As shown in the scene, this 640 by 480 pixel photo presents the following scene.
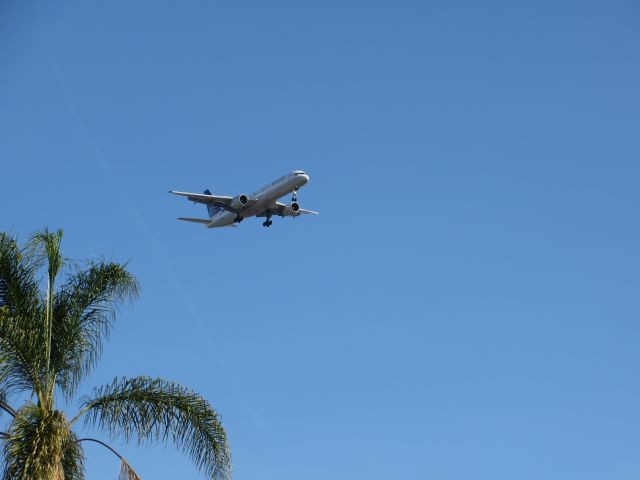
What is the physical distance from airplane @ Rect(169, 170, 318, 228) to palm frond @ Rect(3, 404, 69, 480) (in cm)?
5171

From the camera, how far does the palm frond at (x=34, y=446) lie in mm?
15289

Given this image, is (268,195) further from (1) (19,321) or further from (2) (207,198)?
(1) (19,321)

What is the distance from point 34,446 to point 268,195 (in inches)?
2149

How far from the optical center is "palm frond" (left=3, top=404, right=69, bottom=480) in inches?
602

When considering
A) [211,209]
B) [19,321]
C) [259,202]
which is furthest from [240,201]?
[19,321]

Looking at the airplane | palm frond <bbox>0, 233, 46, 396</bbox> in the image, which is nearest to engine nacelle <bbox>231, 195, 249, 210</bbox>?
the airplane

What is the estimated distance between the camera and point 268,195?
2739 inches

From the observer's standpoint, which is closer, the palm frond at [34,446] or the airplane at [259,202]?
the palm frond at [34,446]

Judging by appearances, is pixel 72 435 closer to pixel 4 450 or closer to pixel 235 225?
pixel 4 450

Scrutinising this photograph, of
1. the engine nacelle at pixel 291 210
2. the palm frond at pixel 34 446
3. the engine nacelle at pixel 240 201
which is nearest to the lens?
the palm frond at pixel 34 446

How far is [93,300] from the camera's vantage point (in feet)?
58.7

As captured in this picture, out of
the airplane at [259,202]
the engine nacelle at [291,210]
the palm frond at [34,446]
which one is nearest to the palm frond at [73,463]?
the palm frond at [34,446]

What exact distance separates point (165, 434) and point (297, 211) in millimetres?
57218

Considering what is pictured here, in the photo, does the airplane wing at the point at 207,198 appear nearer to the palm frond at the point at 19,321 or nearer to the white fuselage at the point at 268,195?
the white fuselage at the point at 268,195
